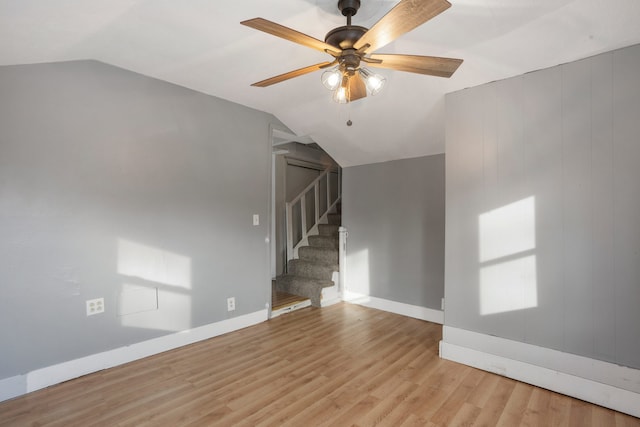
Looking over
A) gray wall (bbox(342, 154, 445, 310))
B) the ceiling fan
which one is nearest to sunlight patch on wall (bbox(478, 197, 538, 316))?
gray wall (bbox(342, 154, 445, 310))

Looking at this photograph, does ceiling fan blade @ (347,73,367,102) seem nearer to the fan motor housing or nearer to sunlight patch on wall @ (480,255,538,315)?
the fan motor housing

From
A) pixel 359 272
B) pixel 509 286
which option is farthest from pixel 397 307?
pixel 509 286

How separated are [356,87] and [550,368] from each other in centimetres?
238

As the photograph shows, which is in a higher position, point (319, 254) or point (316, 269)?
point (319, 254)

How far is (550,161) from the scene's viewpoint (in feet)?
7.32

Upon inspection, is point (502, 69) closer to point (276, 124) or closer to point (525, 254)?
point (525, 254)

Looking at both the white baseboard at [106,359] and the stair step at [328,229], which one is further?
the stair step at [328,229]

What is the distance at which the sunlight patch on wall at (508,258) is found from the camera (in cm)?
231

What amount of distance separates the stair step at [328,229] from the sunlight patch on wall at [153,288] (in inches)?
101

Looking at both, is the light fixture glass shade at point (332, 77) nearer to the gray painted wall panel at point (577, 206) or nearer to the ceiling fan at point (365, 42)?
the ceiling fan at point (365, 42)

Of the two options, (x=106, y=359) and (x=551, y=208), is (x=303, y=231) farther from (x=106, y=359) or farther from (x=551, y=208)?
(x=551, y=208)

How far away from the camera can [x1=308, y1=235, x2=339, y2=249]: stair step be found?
479 cm

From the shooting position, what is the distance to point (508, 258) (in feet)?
7.87

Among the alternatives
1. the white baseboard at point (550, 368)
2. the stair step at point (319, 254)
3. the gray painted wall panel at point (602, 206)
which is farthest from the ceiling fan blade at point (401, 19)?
the stair step at point (319, 254)
